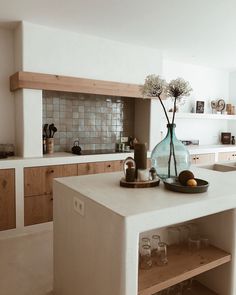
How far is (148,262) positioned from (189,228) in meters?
0.46

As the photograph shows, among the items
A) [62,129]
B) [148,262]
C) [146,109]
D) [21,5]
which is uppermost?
[21,5]

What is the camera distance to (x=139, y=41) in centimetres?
390

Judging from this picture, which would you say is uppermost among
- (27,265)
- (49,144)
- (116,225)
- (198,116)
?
(198,116)

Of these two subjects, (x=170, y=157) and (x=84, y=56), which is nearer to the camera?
(x=170, y=157)

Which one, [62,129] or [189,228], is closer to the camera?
[189,228]

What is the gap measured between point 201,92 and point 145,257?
4.68 m

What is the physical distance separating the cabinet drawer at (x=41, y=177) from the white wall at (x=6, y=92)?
0.69 metres

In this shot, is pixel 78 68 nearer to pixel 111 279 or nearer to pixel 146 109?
pixel 146 109

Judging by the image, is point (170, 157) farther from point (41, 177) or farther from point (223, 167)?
point (41, 177)

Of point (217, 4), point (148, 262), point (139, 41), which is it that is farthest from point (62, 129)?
point (148, 262)

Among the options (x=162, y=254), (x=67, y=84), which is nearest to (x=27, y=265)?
(x=162, y=254)

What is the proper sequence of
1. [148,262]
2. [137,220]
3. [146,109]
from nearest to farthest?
[137,220], [148,262], [146,109]

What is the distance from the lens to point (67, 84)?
3428mm

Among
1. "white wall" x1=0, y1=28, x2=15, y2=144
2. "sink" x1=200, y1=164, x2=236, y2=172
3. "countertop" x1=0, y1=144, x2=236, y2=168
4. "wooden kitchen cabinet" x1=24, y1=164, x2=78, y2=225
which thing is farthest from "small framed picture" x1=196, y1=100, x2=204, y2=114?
"white wall" x1=0, y1=28, x2=15, y2=144
